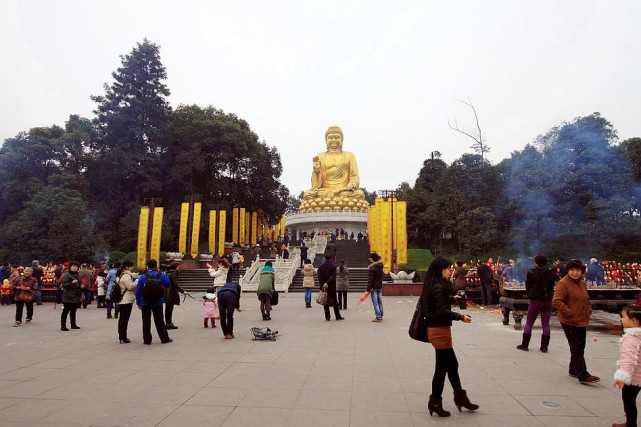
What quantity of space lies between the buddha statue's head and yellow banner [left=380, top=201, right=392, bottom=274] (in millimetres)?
A: 19071

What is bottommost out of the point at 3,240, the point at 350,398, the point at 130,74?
the point at 350,398

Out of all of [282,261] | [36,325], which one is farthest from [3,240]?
[36,325]

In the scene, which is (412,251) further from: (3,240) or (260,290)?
(3,240)

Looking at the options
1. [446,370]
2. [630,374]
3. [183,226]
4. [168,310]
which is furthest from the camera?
[183,226]

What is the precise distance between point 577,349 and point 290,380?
10.4 feet

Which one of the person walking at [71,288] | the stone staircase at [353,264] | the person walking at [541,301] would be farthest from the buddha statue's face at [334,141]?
the person walking at [541,301]

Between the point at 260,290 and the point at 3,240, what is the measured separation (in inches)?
883

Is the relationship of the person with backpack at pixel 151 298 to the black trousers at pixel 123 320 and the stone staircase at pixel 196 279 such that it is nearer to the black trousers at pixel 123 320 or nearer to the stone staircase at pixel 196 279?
the black trousers at pixel 123 320

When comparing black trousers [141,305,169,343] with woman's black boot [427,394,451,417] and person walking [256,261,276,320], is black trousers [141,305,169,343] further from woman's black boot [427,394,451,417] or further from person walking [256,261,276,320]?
woman's black boot [427,394,451,417]

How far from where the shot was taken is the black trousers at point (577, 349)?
4832 millimetres

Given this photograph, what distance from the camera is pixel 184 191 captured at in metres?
32.9

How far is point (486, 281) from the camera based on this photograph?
12.3 m

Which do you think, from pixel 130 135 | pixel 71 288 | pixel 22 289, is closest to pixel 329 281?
pixel 71 288

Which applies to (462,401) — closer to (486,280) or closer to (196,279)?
(486,280)
